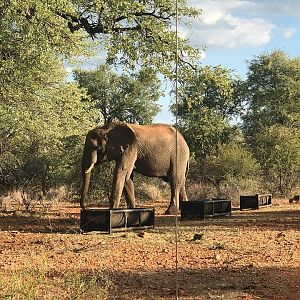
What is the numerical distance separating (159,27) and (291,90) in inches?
1248

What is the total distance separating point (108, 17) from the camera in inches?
579

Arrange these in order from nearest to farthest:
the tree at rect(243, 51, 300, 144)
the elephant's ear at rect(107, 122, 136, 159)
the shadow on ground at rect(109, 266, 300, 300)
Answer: the shadow on ground at rect(109, 266, 300, 300)
the elephant's ear at rect(107, 122, 136, 159)
the tree at rect(243, 51, 300, 144)

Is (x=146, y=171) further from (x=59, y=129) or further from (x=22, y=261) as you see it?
(x=22, y=261)

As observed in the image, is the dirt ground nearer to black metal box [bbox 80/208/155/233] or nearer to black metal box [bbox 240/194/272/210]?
black metal box [bbox 80/208/155/233]

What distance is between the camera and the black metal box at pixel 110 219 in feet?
44.0

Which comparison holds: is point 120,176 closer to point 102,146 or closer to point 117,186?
point 117,186

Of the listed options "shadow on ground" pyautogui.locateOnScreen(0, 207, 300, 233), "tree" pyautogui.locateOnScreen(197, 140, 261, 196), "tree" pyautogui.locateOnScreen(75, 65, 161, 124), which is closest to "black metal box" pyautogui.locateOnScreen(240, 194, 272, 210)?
"shadow on ground" pyautogui.locateOnScreen(0, 207, 300, 233)

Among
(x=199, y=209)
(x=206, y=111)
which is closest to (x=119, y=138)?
(x=199, y=209)

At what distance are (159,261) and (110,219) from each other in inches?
139

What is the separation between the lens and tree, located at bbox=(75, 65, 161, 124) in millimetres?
50719

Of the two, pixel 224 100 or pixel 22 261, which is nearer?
pixel 22 261

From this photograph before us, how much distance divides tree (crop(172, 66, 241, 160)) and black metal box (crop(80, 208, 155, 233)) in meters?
4.04

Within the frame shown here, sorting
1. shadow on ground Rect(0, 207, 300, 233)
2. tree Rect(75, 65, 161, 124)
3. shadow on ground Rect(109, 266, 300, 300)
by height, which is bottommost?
shadow on ground Rect(109, 266, 300, 300)

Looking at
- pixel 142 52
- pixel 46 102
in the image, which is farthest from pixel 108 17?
pixel 46 102
